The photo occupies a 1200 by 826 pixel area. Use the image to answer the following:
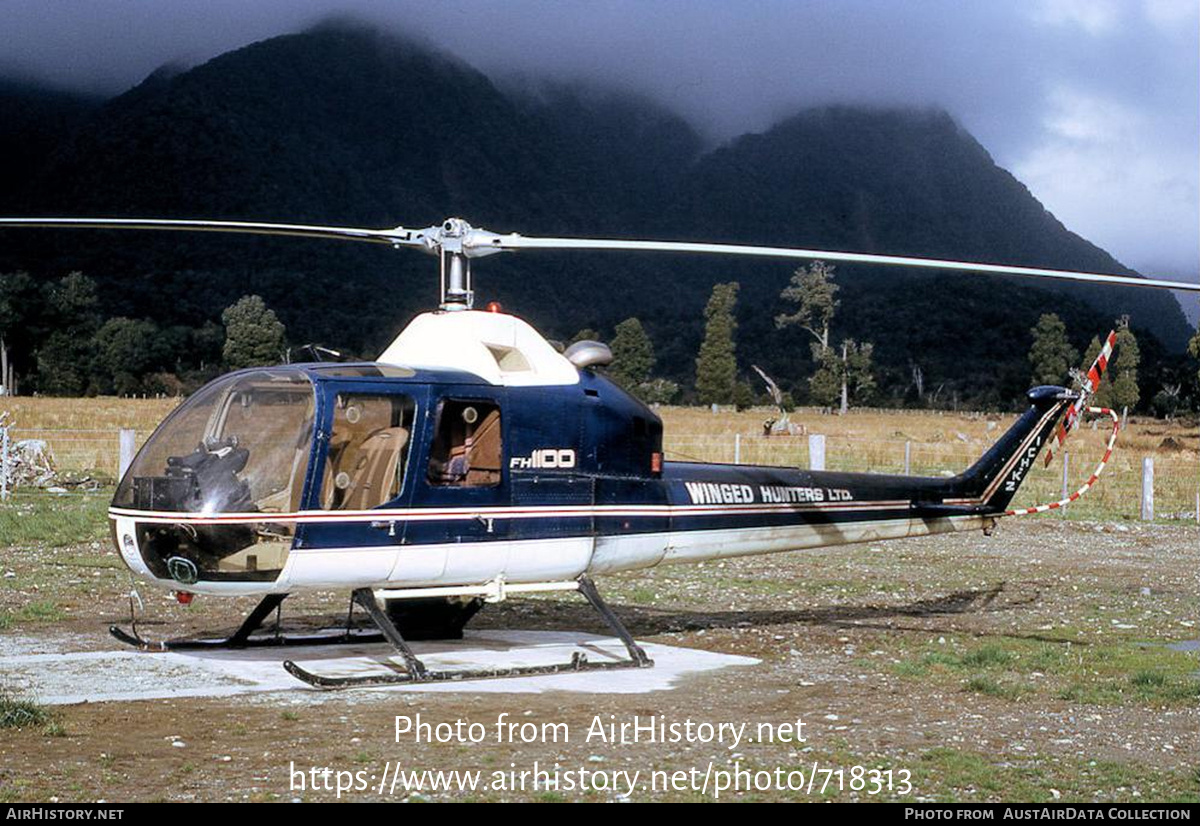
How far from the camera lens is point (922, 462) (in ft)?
132

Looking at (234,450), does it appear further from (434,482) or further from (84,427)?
(84,427)

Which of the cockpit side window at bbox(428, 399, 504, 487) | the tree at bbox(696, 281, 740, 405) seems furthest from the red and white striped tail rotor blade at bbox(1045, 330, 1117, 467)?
the tree at bbox(696, 281, 740, 405)

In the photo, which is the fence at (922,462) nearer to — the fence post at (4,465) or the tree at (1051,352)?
the fence post at (4,465)

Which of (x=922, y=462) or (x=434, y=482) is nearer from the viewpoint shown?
(x=434, y=482)

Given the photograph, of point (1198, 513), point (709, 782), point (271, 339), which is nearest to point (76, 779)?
point (709, 782)

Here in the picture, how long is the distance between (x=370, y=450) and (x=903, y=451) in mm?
33336

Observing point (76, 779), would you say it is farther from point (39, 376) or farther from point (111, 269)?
point (111, 269)

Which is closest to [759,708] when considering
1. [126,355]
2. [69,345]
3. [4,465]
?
[4,465]

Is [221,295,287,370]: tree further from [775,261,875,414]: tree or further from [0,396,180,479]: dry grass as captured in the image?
[775,261,875,414]: tree

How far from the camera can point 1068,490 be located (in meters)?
31.8

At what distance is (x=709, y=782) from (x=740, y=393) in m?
81.1

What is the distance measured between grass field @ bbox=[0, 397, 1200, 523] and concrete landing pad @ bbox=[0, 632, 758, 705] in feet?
58.6

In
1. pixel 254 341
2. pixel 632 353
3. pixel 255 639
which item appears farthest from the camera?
pixel 632 353

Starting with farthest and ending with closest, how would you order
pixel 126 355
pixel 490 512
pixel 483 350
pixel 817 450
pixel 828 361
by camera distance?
pixel 126 355, pixel 828 361, pixel 817 450, pixel 483 350, pixel 490 512
